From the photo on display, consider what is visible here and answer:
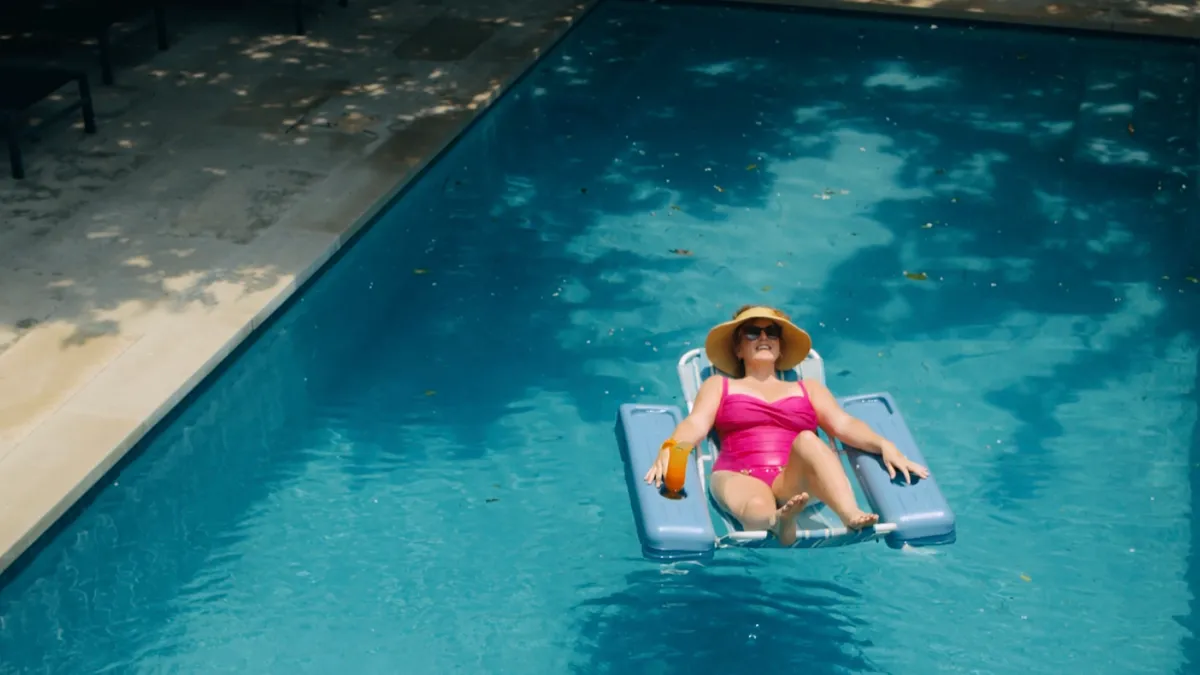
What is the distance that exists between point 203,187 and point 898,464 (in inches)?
248

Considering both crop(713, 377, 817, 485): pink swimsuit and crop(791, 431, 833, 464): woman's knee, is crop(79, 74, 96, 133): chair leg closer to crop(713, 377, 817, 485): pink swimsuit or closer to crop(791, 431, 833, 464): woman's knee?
crop(713, 377, 817, 485): pink swimsuit

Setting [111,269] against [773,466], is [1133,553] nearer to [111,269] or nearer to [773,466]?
[773,466]

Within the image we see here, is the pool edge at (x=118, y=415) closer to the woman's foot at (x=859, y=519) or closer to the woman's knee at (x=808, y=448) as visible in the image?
the woman's knee at (x=808, y=448)

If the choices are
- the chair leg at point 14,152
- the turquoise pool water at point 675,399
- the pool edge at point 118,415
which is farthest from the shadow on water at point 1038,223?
the chair leg at point 14,152

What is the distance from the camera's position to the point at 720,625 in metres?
7.15

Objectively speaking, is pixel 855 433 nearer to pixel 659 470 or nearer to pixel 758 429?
pixel 758 429

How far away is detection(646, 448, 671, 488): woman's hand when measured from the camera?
21.5ft

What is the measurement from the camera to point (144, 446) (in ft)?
26.5

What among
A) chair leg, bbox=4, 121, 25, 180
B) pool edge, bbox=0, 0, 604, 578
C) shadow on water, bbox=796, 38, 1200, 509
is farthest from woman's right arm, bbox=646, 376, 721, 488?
chair leg, bbox=4, 121, 25, 180

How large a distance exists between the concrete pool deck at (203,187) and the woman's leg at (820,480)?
3.68 m

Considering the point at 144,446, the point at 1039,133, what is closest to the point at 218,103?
the point at 144,446

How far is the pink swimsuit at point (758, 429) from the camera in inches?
276

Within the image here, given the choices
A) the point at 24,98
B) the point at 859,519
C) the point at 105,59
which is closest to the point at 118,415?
the point at 24,98

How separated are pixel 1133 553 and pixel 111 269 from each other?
21.9ft
